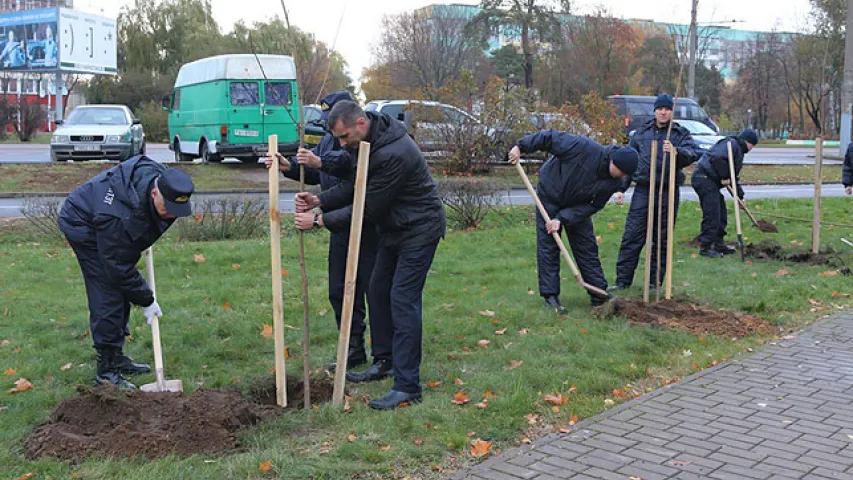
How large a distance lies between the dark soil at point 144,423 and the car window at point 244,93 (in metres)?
17.9

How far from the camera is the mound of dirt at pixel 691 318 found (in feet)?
23.6

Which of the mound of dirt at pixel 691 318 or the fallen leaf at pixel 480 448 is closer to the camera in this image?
the fallen leaf at pixel 480 448

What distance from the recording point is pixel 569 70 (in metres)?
50.5

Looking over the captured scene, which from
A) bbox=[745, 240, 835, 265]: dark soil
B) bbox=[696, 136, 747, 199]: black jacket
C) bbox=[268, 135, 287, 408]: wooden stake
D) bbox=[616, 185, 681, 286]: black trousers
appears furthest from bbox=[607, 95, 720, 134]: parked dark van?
bbox=[268, 135, 287, 408]: wooden stake

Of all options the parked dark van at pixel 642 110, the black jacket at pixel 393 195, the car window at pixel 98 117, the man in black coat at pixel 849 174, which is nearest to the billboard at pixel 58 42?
the car window at pixel 98 117

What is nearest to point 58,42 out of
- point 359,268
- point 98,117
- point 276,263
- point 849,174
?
point 98,117

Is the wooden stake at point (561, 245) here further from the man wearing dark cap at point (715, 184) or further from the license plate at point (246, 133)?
the license plate at point (246, 133)

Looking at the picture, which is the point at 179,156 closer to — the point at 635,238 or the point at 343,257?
the point at 635,238

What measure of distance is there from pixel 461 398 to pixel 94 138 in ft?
Result: 62.1

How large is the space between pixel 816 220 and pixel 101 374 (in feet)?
27.4

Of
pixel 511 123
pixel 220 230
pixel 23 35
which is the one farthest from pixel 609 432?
pixel 23 35

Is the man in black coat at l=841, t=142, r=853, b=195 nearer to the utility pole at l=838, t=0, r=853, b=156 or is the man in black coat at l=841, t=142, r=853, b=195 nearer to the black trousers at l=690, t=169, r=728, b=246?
the black trousers at l=690, t=169, r=728, b=246

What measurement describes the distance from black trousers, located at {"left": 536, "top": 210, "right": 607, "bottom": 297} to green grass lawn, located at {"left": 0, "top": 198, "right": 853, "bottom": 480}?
27 cm

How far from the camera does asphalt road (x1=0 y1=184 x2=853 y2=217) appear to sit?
1529 centimetres
